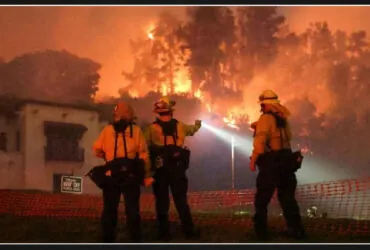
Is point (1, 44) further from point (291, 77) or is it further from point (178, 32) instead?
point (291, 77)

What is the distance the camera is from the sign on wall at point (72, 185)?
5.66 metres

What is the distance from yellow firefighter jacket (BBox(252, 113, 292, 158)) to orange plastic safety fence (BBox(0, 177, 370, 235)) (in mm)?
614

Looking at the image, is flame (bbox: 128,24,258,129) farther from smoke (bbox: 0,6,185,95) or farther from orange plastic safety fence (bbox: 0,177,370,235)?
orange plastic safety fence (bbox: 0,177,370,235)

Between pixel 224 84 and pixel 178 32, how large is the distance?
64 centimetres

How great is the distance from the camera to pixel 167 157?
519 cm

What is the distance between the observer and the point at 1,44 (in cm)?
570

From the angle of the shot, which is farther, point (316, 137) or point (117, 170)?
point (316, 137)

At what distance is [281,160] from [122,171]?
1314 mm

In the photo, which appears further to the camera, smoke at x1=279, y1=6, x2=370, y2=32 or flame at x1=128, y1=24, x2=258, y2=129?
flame at x1=128, y1=24, x2=258, y2=129

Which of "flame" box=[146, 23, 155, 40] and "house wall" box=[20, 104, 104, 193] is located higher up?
"flame" box=[146, 23, 155, 40]

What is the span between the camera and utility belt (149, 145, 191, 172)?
519 cm

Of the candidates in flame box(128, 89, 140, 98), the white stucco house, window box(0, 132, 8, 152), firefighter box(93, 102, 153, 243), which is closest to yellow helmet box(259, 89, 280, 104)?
firefighter box(93, 102, 153, 243)

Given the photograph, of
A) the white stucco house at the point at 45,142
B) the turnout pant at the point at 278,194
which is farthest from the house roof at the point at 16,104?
the turnout pant at the point at 278,194

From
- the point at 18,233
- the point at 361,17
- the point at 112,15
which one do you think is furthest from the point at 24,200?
the point at 361,17
